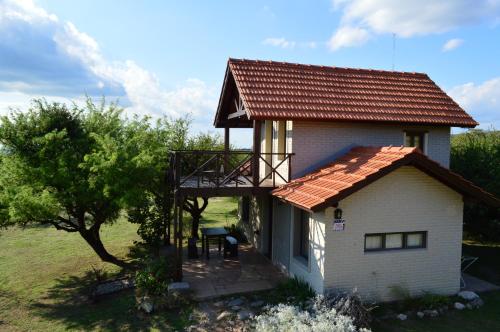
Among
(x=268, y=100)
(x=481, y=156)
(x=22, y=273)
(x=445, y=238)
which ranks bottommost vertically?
(x=22, y=273)

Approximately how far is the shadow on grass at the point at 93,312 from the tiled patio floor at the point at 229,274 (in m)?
1.43

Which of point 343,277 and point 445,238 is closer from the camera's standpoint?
point 343,277

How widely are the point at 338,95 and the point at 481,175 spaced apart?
261 inches

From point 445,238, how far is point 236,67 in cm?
852

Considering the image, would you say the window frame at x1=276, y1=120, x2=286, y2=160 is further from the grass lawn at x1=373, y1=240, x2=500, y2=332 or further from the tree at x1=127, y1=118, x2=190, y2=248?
the grass lawn at x1=373, y1=240, x2=500, y2=332

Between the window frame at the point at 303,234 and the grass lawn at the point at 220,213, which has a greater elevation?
the window frame at the point at 303,234

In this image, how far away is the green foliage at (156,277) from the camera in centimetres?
1092

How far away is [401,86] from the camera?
592 inches

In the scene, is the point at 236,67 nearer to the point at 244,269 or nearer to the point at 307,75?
the point at 307,75

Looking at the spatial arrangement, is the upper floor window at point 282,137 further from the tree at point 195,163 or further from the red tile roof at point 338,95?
the tree at point 195,163

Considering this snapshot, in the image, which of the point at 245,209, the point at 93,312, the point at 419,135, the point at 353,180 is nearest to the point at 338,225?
the point at 353,180

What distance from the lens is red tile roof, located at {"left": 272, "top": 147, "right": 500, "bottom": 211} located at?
952 cm

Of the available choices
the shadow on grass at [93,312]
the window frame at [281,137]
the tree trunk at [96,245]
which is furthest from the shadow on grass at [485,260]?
the tree trunk at [96,245]

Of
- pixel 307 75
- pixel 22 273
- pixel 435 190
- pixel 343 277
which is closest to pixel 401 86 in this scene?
pixel 307 75
